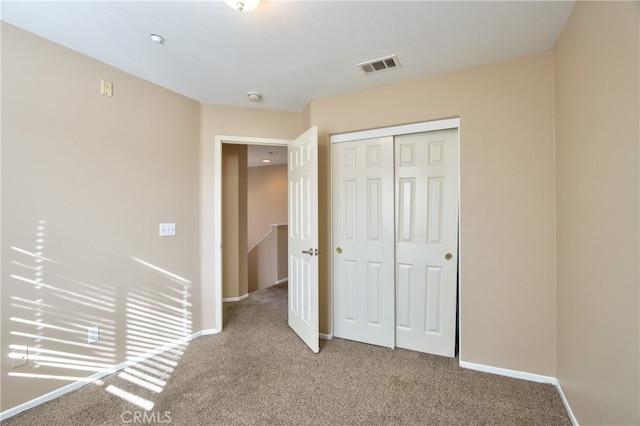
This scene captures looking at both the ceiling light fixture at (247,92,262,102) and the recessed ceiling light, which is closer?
the recessed ceiling light

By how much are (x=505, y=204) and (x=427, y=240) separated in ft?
2.15

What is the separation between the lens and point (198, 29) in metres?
1.75

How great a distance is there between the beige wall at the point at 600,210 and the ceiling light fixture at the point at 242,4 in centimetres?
163

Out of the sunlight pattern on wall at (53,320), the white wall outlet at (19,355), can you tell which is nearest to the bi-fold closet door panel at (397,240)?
the sunlight pattern on wall at (53,320)

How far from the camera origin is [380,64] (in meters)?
2.16

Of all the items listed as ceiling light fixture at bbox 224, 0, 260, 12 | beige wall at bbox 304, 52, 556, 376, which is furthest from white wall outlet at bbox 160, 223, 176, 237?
beige wall at bbox 304, 52, 556, 376

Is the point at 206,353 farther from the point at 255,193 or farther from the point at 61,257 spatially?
the point at 255,193

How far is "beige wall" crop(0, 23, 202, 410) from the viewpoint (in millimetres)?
1736

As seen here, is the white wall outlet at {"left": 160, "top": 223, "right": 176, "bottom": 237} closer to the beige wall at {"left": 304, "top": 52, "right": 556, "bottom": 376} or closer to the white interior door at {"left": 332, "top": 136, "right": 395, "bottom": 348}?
the white interior door at {"left": 332, "top": 136, "right": 395, "bottom": 348}

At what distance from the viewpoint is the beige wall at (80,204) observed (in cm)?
174

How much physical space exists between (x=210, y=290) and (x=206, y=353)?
65 centimetres

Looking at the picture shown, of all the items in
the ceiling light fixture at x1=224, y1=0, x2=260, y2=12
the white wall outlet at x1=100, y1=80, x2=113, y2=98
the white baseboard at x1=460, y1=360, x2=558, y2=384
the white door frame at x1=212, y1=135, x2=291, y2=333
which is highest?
the ceiling light fixture at x1=224, y1=0, x2=260, y2=12

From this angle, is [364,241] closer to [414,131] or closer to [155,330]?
[414,131]

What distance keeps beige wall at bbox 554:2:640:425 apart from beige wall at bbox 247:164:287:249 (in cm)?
532
